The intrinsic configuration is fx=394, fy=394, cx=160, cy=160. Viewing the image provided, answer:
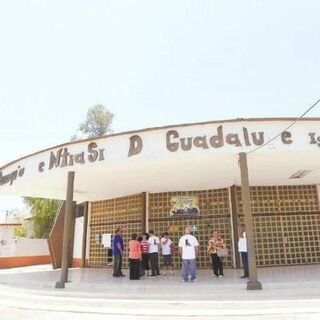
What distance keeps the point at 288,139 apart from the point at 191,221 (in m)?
6.42

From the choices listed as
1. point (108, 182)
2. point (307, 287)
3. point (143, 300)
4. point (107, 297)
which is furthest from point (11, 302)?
point (307, 287)

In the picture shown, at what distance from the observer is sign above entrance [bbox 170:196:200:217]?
49.6 feet

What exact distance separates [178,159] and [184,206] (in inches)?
214

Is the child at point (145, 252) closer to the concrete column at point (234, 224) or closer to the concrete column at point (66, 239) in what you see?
the concrete column at point (66, 239)

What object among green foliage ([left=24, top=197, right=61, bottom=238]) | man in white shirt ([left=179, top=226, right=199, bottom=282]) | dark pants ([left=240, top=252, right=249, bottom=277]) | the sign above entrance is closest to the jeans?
man in white shirt ([left=179, top=226, right=199, bottom=282])

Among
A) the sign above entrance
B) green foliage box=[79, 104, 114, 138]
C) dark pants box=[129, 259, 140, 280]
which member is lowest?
dark pants box=[129, 259, 140, 280]

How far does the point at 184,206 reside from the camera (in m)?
15.2

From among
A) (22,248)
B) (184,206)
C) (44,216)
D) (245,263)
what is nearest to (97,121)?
(44,216)

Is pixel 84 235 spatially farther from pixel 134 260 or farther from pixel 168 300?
pixel 168 300

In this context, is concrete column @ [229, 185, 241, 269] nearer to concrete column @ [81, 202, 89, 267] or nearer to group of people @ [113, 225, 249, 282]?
group of people @ [113, 225, 249, 282]

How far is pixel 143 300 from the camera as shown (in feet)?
27.8

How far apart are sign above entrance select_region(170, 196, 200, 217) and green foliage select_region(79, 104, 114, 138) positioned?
79.9 feet

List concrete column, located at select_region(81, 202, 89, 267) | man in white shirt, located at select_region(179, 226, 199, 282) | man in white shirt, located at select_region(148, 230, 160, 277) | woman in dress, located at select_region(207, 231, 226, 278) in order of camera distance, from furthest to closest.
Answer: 1. concrete column, located at select_region(81, 202, 89, 267)
2. man in white shirt, located at select_region(148, 230, 160, 277)
3. woman in dress, located at select_region(207, 231, 226, 278)
4. man in white shirt, located at select_region(179, 226, 199, 282)

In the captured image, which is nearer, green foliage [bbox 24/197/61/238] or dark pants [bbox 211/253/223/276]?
dark pants [bbox 211/253/223/276]
